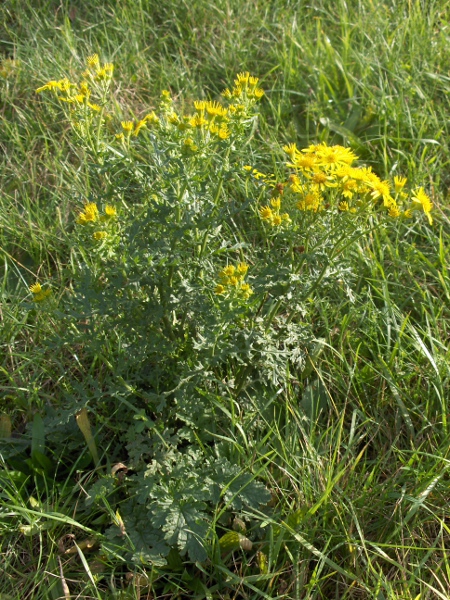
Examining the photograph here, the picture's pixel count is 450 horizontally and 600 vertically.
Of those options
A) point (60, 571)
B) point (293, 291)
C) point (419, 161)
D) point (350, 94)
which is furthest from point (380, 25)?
point (60, 571)

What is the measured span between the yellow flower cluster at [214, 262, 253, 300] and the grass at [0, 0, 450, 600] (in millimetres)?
394

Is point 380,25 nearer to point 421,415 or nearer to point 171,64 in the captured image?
point 171,64

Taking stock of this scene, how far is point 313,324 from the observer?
2473mm

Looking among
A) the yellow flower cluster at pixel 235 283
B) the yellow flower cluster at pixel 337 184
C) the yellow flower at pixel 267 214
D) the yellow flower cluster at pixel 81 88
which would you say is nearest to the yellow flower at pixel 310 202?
the yellow flower cluster at pixel 337 184

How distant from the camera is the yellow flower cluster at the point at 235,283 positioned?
1.90 metres

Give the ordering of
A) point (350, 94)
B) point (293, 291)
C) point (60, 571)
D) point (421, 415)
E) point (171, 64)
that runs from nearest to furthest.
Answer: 1. point (60, 571)
2. point (293, 291)
3. point (421, 415)
4. point (350, 94)
5. point (171, 64)

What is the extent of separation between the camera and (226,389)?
2.21 meters

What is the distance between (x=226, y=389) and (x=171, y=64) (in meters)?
2.15

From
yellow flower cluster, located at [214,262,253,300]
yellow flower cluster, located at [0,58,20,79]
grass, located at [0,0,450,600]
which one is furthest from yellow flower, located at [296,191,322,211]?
yellow flower cluster, located at [0,58,20,79]

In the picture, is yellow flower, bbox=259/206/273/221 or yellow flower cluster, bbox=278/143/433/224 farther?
yellow flower, bbox=259/206/273/221

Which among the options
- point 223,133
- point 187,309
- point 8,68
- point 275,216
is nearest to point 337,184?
point 275,216

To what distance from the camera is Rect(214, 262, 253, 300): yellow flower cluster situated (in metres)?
1.90

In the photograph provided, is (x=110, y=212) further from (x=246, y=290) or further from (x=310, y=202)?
(x=310, y=202)

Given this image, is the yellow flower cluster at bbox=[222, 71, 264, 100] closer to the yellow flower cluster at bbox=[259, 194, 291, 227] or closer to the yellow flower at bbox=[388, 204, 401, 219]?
the yellow flower cluster at bbox=[259, 194, 291, 227]
